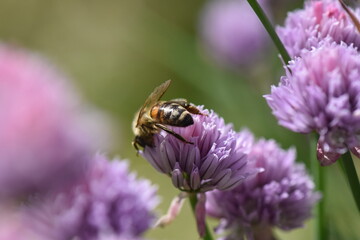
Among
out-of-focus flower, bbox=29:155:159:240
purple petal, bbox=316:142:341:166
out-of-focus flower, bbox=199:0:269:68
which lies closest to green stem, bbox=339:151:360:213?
purple petal, bbox=316:142:341:166

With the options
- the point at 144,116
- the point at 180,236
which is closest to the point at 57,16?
the point at 180,236

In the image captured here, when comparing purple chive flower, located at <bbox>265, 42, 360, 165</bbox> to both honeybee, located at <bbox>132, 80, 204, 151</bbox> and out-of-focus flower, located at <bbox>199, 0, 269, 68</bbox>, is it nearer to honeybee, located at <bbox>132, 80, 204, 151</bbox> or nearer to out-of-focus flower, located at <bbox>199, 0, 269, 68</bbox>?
honeybee, located at <bbox>132, 80, 204, 151</bbox>

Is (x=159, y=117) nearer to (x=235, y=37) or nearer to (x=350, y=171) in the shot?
(x=350, y=171)

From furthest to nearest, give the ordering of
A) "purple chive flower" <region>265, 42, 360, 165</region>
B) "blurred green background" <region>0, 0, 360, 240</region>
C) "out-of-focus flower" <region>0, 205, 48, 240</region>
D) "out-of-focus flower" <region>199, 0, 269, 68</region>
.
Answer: "blurred green background" <region>0, 0, 360, 240</region>, "out-of-focus flower" <region>199, 0, 269, 68</region>, "purple chive flower" <region>265, 42, 360, 165</region>, "out-of-focus flower" <region>0, 205, 48, 240</region>

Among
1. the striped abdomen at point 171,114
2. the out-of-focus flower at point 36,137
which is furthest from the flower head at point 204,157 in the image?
the out-of-focus flower at point 36,137

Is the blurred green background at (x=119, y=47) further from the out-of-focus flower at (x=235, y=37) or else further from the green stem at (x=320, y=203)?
the green stem at (x=320, y=203)

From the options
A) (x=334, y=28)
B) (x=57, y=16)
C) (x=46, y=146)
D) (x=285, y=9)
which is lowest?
Answer: (x=46, y=146)

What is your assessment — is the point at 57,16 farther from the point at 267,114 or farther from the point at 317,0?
the point at 317,0
